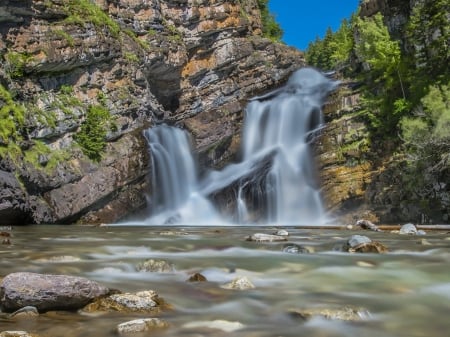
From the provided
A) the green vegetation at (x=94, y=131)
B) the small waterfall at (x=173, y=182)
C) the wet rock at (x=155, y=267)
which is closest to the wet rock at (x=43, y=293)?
the wet rock at (x=155, y=267)

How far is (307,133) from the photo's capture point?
36.7 metres

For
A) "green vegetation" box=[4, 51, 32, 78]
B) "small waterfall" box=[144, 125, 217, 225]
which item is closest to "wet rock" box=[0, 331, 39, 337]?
"small waterfall" box=[144, 125, 217, 225]

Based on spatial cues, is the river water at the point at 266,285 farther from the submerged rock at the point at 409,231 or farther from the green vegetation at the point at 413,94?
the green vegetation at the point at 413,94


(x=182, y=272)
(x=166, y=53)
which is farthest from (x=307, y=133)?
(x=182, y=272)

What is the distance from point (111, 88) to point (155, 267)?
2982 centimetres

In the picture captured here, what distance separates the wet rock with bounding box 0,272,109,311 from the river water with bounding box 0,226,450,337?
0.55 feet

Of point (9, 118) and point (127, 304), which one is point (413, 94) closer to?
point (9, 118)

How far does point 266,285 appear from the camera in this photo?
8.07 meters

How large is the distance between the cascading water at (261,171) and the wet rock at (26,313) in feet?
85.6

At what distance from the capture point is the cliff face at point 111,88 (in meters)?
28.7

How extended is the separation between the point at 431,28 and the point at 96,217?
26.3 m

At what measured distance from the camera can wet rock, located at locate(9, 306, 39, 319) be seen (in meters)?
5.61

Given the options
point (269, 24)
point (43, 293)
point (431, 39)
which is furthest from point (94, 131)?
point (269, 24)

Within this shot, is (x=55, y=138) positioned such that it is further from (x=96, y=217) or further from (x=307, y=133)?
(x=307, y=133)
